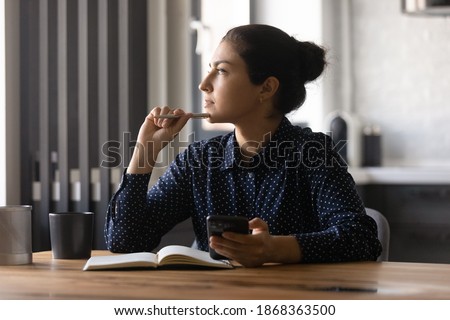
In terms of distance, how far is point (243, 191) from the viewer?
1938mm

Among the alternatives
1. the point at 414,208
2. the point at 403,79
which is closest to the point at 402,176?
the point at 414,208


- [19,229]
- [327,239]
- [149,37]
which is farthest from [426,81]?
[19,229]

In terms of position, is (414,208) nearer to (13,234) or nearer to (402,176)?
(402,176)

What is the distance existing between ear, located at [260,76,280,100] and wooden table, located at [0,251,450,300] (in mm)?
573

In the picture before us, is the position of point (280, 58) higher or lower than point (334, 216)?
higher

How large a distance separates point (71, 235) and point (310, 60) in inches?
29.9

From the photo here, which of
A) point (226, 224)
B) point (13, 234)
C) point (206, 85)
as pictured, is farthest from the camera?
point (206, 85)

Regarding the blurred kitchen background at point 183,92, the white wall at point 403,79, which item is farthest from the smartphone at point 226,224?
the white wall at point 403,79

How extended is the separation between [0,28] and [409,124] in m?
2.07

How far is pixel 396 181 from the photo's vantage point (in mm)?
3246

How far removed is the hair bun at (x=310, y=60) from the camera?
200cm

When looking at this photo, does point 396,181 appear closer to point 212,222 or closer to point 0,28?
point 0,28

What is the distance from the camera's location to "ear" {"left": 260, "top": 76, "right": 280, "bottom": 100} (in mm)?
1986

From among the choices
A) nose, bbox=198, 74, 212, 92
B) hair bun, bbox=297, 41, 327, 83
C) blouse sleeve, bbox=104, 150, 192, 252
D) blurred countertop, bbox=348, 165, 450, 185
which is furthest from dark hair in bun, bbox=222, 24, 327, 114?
blurred countertop, bbox=348, 165, 450, 185
